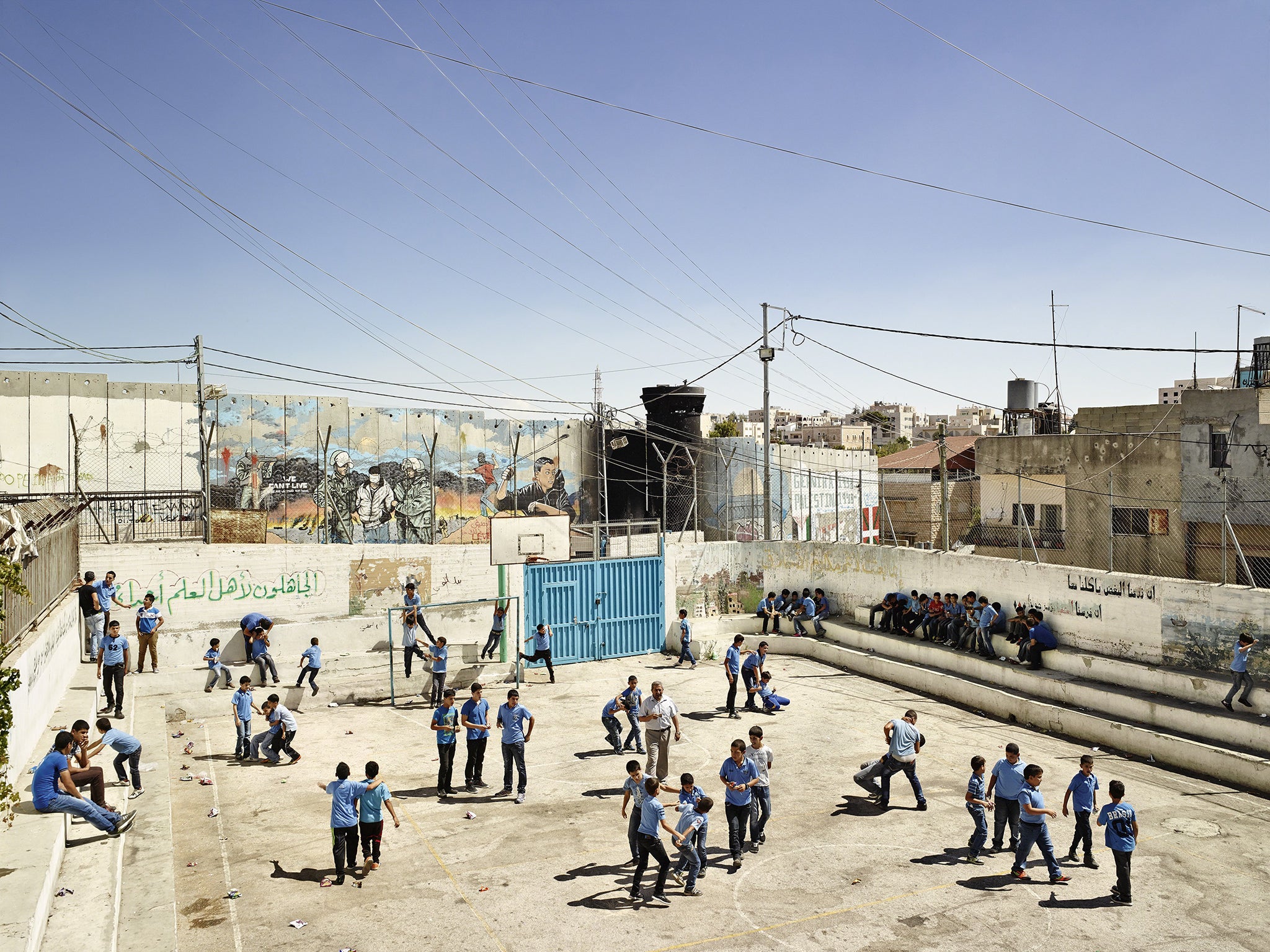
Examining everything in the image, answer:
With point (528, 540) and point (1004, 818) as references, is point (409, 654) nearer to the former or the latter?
point (528, 540)

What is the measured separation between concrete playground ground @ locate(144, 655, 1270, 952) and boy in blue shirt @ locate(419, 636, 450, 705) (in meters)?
1.70

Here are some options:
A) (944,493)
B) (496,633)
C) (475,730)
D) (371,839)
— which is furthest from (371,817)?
(944,493)

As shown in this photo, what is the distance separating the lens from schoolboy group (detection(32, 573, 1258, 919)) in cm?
1014

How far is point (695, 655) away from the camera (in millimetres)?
23969

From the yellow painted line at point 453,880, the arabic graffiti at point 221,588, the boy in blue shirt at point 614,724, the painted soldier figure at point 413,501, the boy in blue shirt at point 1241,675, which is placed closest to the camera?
the yellow painted line at point 453,880

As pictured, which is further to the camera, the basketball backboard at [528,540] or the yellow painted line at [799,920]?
the basketball backboard at [528,540]

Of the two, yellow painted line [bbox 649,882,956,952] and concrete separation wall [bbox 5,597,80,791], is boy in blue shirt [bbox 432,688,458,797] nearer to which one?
concrete separation wall [bbox 5,597,80,791]

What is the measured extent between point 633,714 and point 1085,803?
6.97 metres

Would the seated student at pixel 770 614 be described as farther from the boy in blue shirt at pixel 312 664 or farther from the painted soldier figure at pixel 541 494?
the boy in blue shirt at pixel 312 664

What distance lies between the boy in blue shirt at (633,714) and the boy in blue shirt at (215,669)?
8.81 metres

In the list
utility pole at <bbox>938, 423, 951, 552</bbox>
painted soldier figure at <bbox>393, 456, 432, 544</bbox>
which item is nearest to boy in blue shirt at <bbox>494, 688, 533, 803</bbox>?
utility pole at <bbox>938, 423, 951, 552</bbox>

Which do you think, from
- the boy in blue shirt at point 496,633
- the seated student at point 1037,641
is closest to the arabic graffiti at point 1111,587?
the seated student at point 1037,641

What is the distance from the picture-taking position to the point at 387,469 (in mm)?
30359

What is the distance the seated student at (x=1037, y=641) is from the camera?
1919 centimetres
